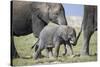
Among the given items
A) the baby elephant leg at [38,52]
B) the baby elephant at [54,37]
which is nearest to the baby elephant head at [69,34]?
the baby elephant at [54,37]

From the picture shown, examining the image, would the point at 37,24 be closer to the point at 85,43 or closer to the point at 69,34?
the point at 69,34

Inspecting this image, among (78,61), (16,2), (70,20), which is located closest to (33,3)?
(16,2)

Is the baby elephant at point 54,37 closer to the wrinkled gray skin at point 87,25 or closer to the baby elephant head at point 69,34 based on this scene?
the baby elephant head at point 69,34

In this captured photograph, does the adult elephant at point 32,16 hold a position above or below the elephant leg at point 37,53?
above

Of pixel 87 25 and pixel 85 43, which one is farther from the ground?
pixel 87 25

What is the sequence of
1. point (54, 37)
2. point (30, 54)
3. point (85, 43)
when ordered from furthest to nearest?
1. point (85, 43)
2. point (54, 37)
3. point (30, 54)

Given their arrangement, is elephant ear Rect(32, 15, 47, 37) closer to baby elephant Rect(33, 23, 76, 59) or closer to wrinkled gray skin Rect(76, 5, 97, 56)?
baby elephant Rect(33, 23, 76, 59)

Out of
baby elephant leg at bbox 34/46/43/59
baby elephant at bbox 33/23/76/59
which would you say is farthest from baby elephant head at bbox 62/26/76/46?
baby elephant leg at bbox 34/46/43/59

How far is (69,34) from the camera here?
8.37 ft

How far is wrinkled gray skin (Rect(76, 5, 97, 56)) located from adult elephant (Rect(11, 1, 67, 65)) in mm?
314

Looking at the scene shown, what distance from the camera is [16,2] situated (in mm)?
2305

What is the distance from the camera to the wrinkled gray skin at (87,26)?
2.63m

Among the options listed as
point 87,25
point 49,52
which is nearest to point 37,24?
point 49,52

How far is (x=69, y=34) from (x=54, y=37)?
0.22 metres
